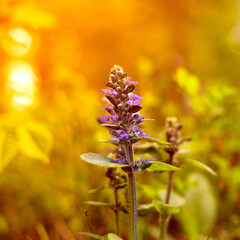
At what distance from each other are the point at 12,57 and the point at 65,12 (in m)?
2.01

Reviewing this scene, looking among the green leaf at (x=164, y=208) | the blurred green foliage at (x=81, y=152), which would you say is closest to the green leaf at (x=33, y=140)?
the blurred green foliage at (x=81, y=152)

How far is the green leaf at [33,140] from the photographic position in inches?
45.7

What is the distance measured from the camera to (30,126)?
4.10ft

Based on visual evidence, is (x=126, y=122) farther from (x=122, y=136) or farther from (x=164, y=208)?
(x=164, y=208)

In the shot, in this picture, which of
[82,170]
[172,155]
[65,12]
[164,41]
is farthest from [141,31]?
[172,155]

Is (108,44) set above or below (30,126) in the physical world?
above

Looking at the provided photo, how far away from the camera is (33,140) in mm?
1207

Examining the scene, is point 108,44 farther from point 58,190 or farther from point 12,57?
point 58,190

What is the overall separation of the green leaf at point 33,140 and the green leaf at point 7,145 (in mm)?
26

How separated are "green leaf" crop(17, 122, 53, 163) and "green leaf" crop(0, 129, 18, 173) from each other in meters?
0.03

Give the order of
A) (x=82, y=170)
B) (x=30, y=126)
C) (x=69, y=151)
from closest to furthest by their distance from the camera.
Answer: (x=30, y=126), (x=82, y=170), (x=69, y=151)

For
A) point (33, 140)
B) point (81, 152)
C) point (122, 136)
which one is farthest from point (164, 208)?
point (81, 152)

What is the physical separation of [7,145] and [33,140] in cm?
9

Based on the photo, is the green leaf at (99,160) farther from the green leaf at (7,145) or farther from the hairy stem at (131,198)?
the green leaf at (7,145)
